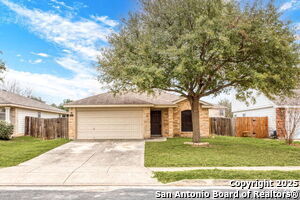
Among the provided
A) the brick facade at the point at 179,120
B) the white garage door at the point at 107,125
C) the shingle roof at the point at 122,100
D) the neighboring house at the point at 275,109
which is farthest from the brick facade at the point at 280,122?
the white garage door at the point at 107,125

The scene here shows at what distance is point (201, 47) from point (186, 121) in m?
8.24

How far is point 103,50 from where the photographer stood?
13.1 meters

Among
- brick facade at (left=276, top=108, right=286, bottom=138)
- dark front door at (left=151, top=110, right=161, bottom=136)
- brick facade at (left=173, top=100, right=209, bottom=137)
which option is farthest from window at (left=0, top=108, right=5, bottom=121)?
brick facade at (left=276, top=108, right=286, bottom=138)

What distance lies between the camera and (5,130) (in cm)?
1655

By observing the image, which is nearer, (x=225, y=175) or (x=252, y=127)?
(x=225, y=175)

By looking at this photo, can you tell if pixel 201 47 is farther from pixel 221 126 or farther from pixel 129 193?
pixel 221 126

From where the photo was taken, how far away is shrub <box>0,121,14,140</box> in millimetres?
16481

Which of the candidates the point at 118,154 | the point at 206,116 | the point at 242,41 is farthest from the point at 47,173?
the point at 206,116

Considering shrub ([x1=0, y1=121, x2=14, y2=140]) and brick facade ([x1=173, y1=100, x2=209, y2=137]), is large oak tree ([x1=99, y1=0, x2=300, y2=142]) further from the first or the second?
shrub ([x1=0, y1=121, x2=14, y2=140])

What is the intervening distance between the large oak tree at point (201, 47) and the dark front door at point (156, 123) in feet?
19.2

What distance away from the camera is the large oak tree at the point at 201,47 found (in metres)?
10.5

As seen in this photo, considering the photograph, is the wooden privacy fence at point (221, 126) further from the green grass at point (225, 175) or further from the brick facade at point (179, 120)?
the green grass at point (225, 175)

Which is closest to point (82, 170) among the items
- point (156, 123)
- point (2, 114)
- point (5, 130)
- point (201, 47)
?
point (201, 47)

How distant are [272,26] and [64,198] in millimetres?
10927
